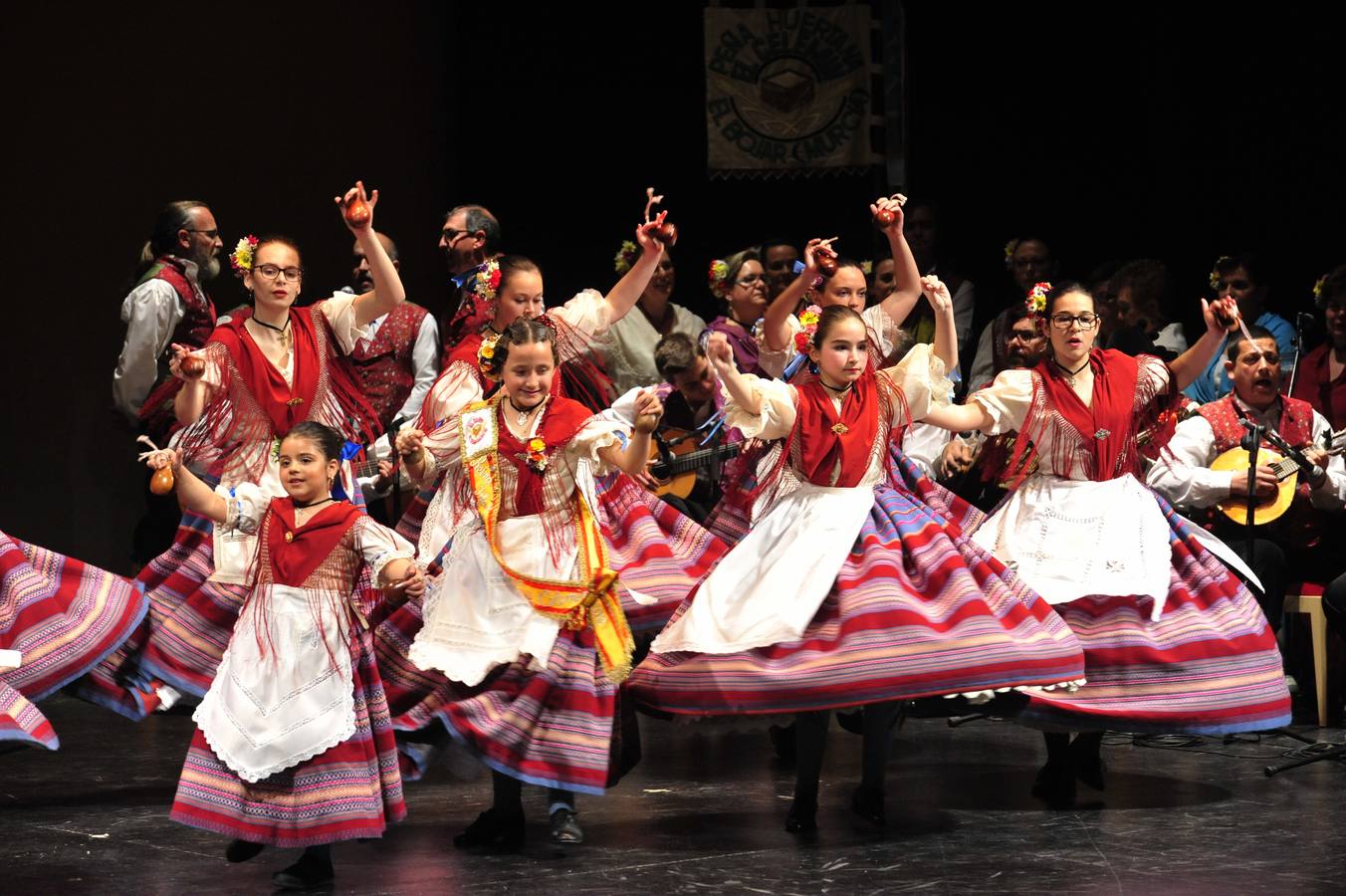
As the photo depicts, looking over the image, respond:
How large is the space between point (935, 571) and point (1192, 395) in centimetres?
280

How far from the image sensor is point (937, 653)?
4.37 metres

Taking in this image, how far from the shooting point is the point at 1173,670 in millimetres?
4789

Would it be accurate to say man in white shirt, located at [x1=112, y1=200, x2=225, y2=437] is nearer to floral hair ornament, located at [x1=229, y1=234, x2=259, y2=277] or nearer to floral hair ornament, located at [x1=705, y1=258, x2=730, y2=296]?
floral hair ornament, located at [x1=229, y1=234, x2=259, y2=277]

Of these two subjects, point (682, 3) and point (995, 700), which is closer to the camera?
point (995, 700)

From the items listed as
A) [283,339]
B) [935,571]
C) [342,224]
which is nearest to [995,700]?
[935,571]

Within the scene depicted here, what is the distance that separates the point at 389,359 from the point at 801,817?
A: 280cm

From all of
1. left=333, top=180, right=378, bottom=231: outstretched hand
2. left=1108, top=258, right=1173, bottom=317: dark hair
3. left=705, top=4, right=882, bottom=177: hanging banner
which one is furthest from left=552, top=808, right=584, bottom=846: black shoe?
left=705, top=4, right=882, bottom=177: hanging banner

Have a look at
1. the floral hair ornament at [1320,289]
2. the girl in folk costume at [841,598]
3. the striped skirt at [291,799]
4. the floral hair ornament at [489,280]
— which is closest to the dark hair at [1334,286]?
the floral hair ornament at [1320,289]

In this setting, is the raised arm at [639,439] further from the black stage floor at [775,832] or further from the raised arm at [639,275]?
the black stage floor at [775,832]

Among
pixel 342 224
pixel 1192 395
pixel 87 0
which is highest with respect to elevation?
pixel 87 0

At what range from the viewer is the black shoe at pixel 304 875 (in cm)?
402

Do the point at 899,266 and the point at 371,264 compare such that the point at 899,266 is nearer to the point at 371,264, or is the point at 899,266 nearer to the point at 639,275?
the point at 639,275

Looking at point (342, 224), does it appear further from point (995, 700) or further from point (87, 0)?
point (995, 700)

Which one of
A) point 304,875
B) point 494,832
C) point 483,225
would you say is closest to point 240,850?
point 304,875
